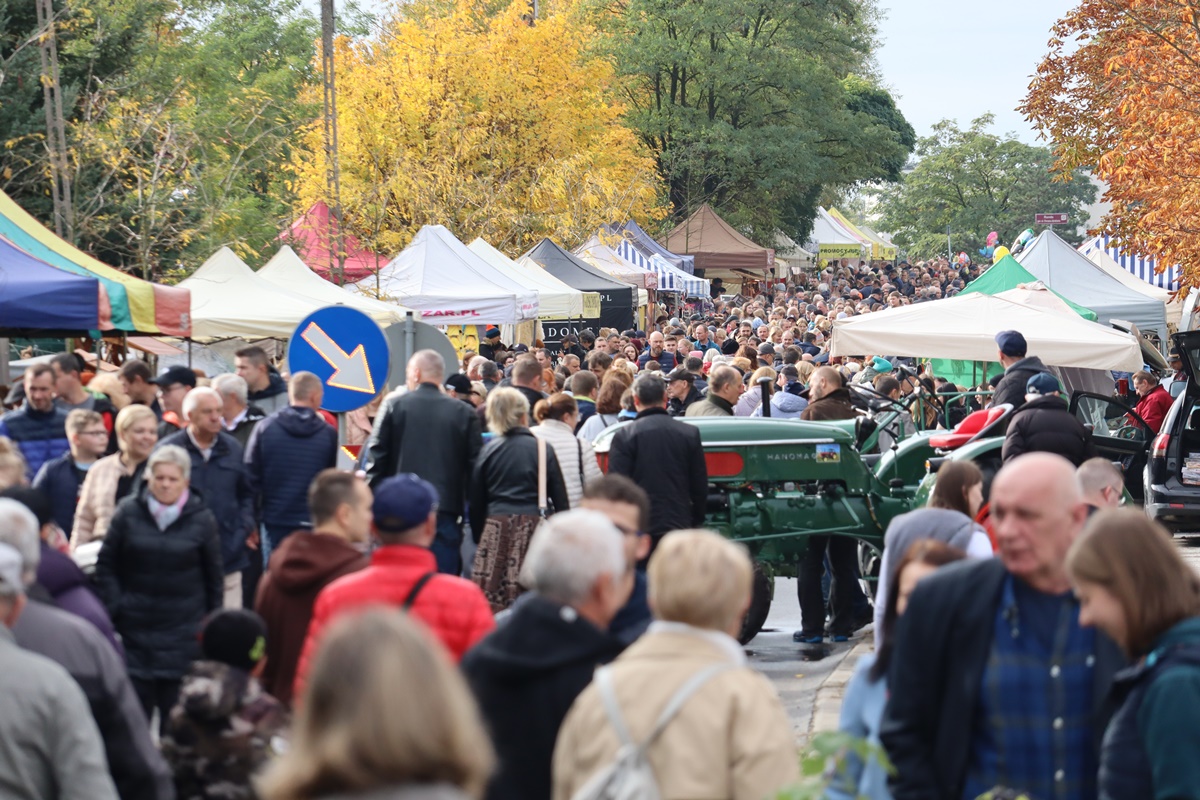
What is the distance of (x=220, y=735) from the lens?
4371 mm

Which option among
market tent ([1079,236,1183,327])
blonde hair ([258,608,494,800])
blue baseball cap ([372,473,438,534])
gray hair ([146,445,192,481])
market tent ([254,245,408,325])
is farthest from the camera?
market tent ([1079,236,1183,327])

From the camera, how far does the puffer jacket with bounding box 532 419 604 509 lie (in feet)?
31.2

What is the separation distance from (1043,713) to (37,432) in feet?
23.7

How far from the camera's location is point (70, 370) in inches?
379

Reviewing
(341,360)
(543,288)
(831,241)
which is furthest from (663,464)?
(831,241)

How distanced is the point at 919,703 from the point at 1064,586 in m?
0.46

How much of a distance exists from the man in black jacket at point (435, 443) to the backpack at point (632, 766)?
567 centimetres

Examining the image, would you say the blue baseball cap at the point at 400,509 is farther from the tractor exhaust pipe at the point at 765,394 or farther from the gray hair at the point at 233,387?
the tractor exhaust pipe at the point at 765,394

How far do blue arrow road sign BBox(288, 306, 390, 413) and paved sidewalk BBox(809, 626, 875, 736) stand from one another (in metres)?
3.13

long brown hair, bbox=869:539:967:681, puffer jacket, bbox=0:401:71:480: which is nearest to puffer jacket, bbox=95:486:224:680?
puffer jacket, bbox=0:401:71:480

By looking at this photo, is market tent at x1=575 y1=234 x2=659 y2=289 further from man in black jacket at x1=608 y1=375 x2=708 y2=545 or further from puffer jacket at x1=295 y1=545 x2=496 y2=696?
puffer jacket at x1=295 y1=545 x2=496 y2=696

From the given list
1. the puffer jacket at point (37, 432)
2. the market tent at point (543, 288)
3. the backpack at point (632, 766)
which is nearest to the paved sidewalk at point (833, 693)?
the backpack at point (632, 766)

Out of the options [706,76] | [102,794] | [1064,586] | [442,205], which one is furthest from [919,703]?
[706,76]

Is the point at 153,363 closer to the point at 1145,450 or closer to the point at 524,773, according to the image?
the point at 1145,450
